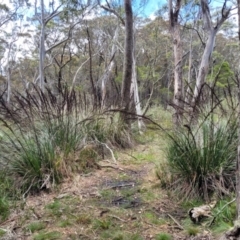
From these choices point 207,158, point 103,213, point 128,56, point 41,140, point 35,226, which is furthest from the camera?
point 128,56

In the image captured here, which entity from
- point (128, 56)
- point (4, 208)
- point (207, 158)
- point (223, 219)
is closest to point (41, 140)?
point (4, 208)

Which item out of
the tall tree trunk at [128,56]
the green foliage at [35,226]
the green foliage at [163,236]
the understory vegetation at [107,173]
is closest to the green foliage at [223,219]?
the understory vegetation at [107,173]

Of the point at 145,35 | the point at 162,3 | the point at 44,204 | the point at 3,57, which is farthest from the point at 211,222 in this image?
the point at 3,57

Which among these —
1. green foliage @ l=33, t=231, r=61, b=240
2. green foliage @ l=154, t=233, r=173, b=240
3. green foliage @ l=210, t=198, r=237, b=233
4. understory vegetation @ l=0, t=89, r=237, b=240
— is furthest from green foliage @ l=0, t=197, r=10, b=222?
green foliage @ l=210, t=198, r=237, b=233

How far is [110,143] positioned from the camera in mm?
4996

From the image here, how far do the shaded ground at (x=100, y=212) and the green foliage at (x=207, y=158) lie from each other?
0.27 m

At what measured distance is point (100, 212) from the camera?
2.66 m

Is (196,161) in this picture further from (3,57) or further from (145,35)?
(3,57)

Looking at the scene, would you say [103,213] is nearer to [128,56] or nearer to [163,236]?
[163,236]

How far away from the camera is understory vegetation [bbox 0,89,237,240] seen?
2443mm

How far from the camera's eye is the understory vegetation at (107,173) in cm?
244

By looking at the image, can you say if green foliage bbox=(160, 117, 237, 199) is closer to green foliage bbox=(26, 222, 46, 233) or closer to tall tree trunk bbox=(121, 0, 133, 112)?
green foliage bbox=(26, 222, 46, 233)

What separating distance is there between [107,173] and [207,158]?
147 centimetres

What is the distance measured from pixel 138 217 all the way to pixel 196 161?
724 mm
